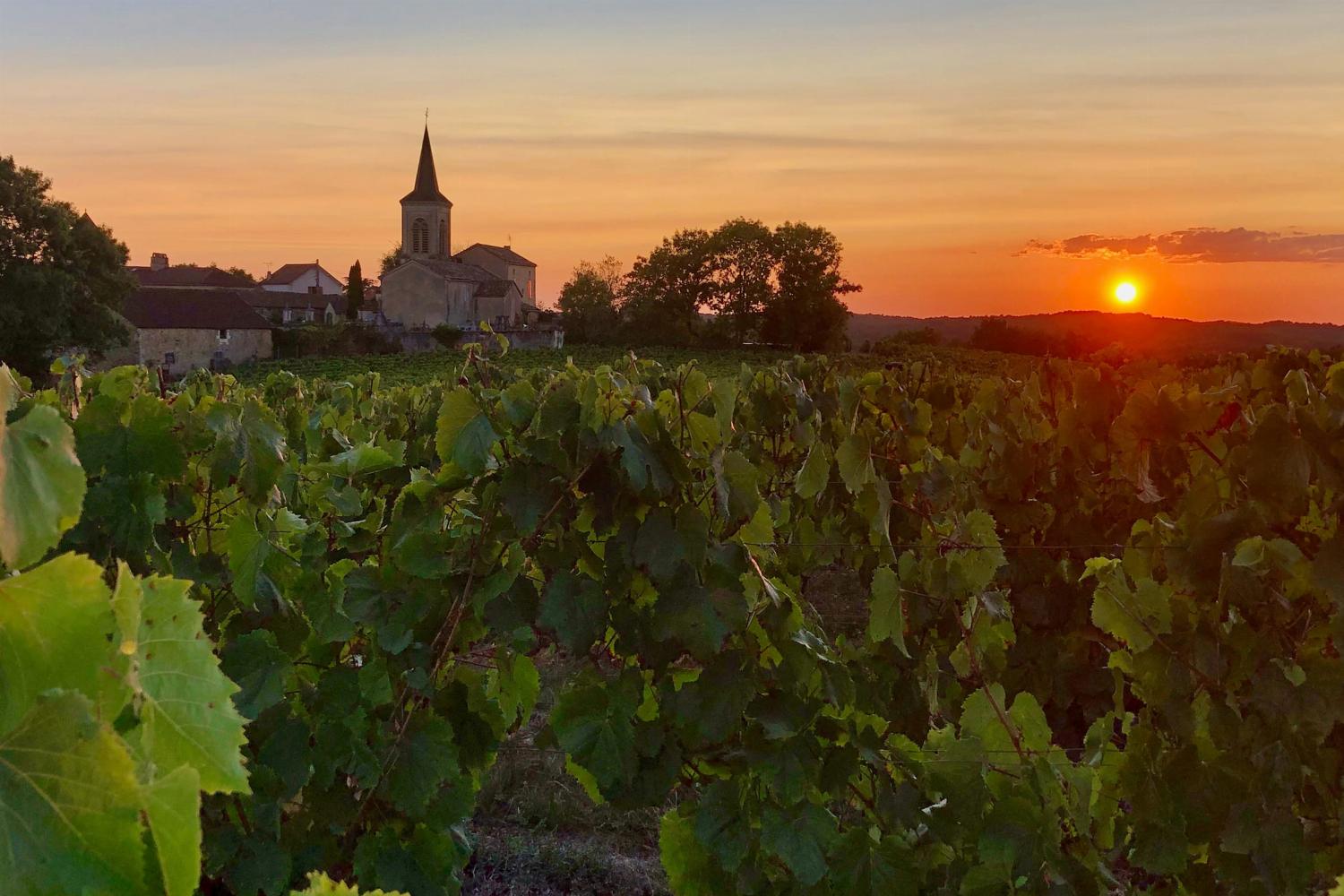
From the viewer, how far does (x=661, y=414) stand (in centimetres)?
253

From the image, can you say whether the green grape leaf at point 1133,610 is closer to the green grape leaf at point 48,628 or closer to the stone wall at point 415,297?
the green grape leaf at point 48,628

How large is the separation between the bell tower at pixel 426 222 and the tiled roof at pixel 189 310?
94.6ft

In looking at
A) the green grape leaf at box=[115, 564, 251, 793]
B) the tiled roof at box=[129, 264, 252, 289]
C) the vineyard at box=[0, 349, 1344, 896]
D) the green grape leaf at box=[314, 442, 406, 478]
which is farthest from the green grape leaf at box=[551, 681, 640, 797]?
the tiled roof at box=[129, 264, 252, 289]

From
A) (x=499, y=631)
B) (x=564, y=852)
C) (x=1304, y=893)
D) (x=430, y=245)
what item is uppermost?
(x=430, y=245)

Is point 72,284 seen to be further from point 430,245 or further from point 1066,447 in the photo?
point 430,245

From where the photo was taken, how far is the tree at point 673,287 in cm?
6944

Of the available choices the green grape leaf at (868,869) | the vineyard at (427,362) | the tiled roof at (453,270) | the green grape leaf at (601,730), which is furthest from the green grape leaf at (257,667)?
the tiled roof at (453,270)

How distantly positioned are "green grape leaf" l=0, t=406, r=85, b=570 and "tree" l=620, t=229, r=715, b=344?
6834 centimetres

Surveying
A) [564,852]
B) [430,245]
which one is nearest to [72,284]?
[564,852]

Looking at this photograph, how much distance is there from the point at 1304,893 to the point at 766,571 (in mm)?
1550

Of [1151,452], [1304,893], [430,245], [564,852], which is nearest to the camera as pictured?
[1304,893]

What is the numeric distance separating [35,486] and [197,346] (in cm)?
6050

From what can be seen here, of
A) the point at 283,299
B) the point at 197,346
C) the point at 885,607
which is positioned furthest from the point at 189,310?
the point at 885,607

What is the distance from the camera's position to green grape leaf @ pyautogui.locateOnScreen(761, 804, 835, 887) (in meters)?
2.54
